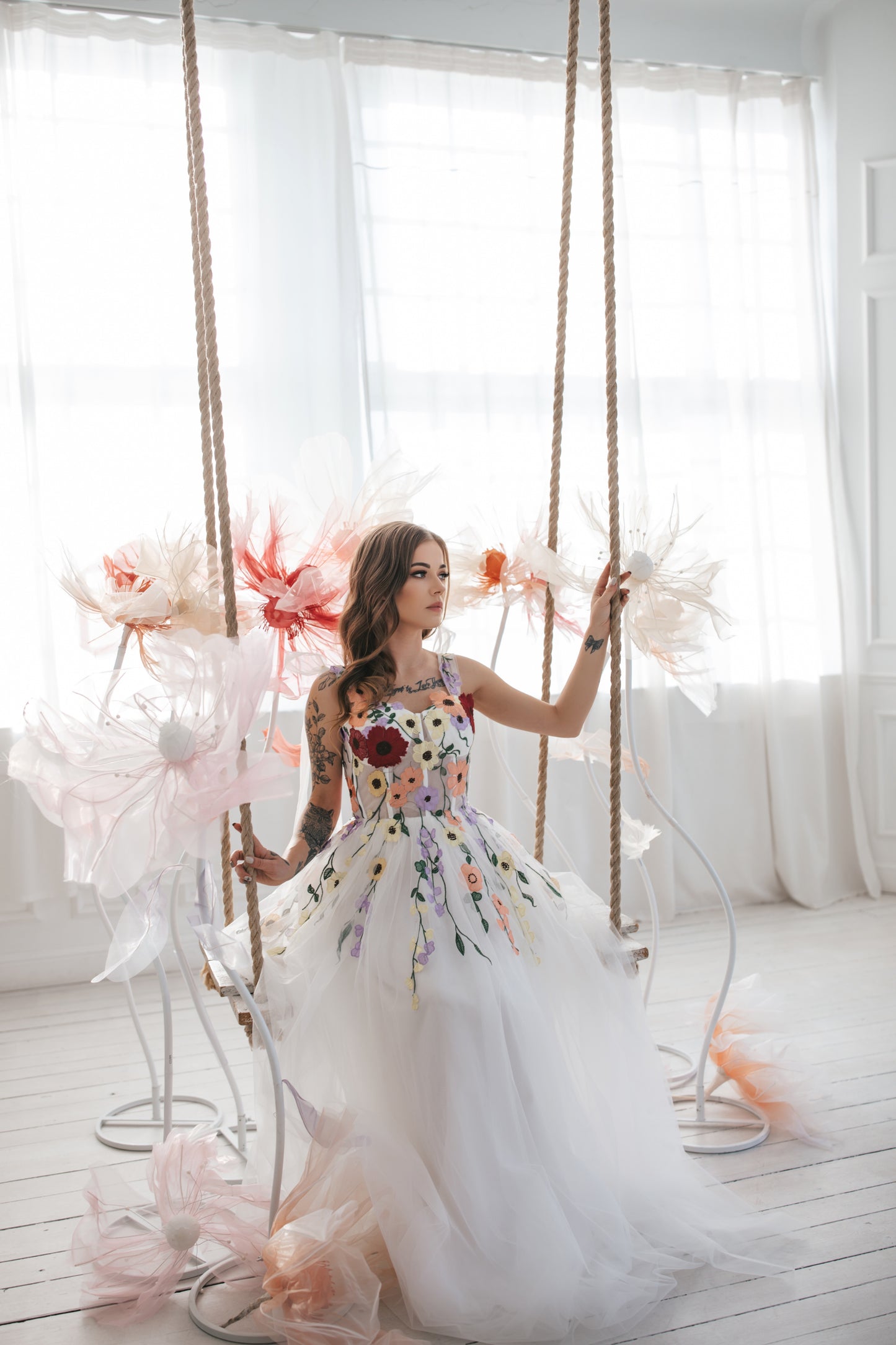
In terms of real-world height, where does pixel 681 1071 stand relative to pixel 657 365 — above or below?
below

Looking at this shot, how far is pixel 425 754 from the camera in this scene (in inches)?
79.7

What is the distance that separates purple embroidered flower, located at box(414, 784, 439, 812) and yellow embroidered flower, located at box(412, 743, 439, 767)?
41 mm

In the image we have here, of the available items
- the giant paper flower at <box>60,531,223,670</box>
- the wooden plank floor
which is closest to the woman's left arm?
the giant paper flower at <box>60,531,223,670</box>

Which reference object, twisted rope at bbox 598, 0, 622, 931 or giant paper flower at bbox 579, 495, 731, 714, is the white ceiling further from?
giant paper flower at bbox 579, 495, 731, 714

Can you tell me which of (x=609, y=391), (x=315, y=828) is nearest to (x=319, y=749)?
(x=315, y=828)

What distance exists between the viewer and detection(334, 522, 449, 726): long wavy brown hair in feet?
6.91

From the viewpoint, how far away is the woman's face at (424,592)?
211 cm

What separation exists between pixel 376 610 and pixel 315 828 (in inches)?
16.9

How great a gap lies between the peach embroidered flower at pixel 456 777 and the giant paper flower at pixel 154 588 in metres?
0.51

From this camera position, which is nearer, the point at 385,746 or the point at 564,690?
the point at 385,746

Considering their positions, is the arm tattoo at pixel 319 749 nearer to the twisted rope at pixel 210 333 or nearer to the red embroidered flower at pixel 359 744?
the red embroidered flower at pixel 359 744

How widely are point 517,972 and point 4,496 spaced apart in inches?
96.8

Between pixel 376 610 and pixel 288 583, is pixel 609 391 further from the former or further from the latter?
pixel 288 583

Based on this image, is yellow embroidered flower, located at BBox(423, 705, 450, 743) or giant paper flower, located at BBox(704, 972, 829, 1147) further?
giant paper flower, located at BBox(704, 972, 829, 1147)
